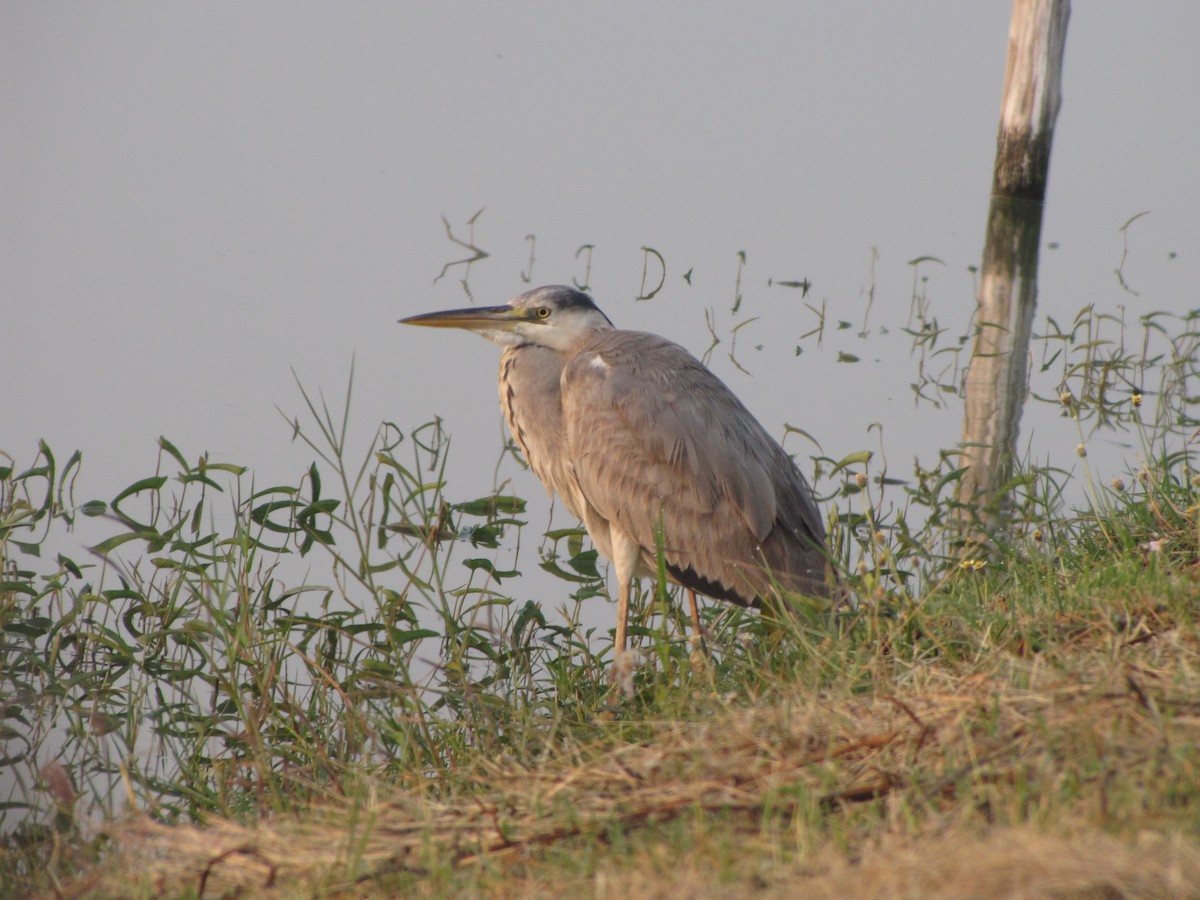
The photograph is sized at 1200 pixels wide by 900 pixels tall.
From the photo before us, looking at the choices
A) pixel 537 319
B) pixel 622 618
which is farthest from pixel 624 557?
pixel 537 319

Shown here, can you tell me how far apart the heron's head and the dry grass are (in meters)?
2.74

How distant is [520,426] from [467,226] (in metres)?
4.19

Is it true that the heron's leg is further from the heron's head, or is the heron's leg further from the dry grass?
the dry grass

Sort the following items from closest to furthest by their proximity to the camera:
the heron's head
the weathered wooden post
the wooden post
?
the heron's head < the weathered wooden post < the wooden post

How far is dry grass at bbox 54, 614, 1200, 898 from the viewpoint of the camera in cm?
205

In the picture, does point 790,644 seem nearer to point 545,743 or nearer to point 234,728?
point 545,743

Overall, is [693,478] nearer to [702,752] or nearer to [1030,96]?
[702,752]

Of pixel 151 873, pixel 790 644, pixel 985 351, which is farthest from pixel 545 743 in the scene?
pixel 985 351

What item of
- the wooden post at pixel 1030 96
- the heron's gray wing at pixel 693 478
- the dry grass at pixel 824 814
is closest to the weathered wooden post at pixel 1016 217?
the wooden post at pixel 1030 96

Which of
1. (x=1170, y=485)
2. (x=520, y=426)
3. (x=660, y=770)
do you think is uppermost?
(x=520, y=426)

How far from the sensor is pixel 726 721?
2.93 m

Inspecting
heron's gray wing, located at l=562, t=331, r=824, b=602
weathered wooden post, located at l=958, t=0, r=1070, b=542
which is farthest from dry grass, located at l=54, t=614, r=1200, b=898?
weathered wooden post, located at l=958, t=0, r=1070, b=542

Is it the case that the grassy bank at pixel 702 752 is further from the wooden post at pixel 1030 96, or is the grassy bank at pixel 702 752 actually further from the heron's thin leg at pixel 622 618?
the wooden post at pixel 1030 96

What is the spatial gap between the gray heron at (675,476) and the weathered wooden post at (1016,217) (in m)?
2.74
